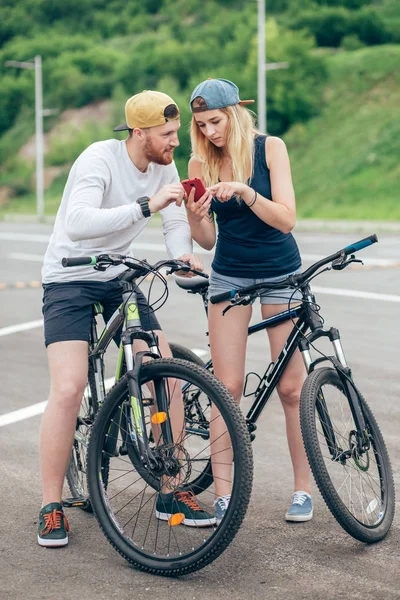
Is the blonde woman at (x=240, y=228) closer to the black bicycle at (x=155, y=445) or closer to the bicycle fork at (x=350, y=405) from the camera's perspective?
the black bicycle at (x=155, y=445)

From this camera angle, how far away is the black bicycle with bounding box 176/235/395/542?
4488 mm

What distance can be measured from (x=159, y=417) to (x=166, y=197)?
0.91m

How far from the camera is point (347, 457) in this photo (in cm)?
460

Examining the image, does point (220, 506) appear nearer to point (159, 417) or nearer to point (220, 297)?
point (159, 417)

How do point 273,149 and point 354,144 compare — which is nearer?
point 273,149

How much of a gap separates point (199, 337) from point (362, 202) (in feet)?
93.2

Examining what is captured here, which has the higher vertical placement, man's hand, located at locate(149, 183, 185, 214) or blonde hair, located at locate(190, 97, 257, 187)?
blonde hair, located at locate(190, 97, 257, 187)

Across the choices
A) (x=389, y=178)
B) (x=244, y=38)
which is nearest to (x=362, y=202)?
(x=389, y=178)

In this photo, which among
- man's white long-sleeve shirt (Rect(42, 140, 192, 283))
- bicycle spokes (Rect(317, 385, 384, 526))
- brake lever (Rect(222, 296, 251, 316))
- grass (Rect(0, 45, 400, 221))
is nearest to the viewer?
man's white long-sleeve shirt (Rect(42, 140, 192, 283))

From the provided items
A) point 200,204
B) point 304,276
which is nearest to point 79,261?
point 200,204

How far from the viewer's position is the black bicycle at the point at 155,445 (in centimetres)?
419

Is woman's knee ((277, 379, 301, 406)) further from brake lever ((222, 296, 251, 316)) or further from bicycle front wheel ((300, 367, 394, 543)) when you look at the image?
brake lever ((222, 296, 251, 316))

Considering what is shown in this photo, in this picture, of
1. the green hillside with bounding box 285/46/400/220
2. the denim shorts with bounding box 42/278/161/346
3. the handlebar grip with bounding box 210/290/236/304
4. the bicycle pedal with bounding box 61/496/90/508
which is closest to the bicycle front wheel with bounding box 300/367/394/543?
the handlebar grip with bounding box 210/290/236/304

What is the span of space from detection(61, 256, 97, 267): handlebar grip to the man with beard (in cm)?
11
